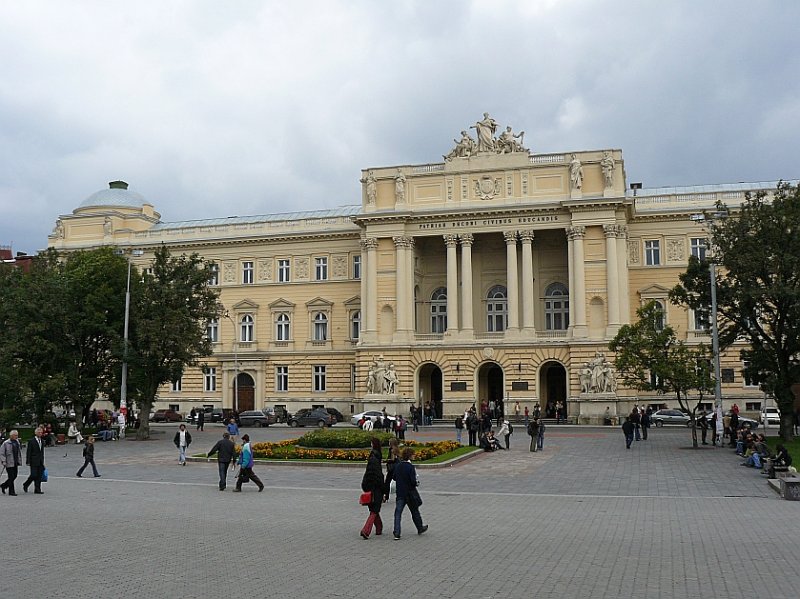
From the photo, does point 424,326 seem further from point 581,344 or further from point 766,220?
point 766,220

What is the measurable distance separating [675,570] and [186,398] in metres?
65.4

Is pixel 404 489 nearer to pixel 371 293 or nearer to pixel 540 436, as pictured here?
pixel 540 436

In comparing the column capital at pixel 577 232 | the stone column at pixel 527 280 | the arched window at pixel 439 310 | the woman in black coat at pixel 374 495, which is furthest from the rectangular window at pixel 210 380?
the woman in black coat at pixel 374 495

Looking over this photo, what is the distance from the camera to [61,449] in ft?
133

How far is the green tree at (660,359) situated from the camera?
3903 centimetres

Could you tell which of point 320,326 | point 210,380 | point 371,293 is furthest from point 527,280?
point 210,380

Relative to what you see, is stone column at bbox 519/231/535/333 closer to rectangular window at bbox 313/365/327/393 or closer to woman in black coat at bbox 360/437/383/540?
rectangular window at bbox 313/365/327/393

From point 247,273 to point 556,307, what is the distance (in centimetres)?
2789

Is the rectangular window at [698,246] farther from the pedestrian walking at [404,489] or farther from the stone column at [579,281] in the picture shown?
the pedestrian walking at [404,489]

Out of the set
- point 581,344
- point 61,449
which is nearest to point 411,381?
point 581,344

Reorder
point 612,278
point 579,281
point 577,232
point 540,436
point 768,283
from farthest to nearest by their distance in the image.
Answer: point 577,232 → point 579,281 → point 612,278 → point 768,283 → point 540,436

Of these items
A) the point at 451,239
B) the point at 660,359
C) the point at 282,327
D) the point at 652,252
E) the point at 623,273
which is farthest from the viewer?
the point at 282,327

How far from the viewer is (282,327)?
71938 millimetres

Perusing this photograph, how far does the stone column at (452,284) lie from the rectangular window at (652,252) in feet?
50.5
